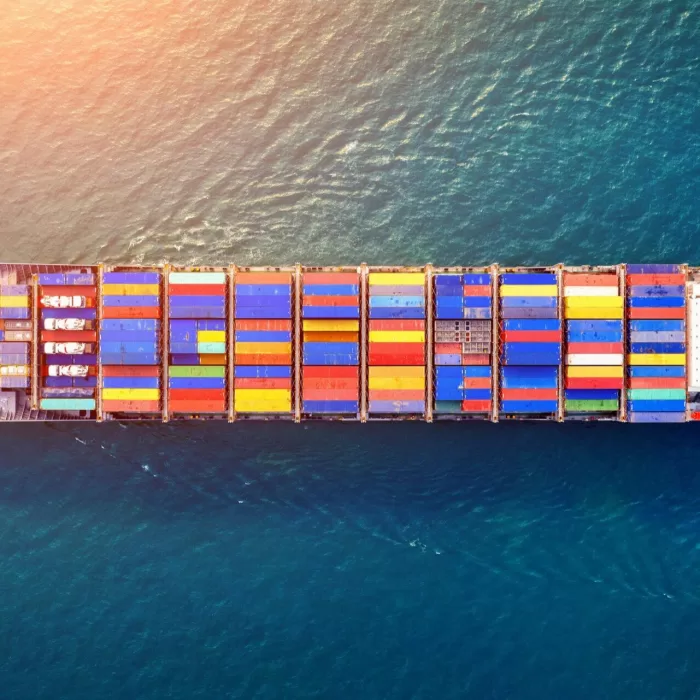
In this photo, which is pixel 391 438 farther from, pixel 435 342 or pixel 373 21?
pixel 373 21

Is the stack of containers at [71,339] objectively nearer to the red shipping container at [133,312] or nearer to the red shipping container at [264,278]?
the red shipping container at [133,312]

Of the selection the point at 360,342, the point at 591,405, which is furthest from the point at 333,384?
the point at 591,405

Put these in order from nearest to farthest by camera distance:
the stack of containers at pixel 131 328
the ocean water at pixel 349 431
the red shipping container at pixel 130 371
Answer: the stack of containers at pixel 131 328 → the red shipping container at pixel 130 371 → the ocean water at pixel 349 431

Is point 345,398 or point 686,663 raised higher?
point 345,398

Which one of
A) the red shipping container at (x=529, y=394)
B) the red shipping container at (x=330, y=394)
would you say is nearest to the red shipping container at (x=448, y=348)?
Result: the red shipping container at (x=529, y=394)

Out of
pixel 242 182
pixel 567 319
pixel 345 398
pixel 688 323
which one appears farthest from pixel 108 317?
pixel 688 323

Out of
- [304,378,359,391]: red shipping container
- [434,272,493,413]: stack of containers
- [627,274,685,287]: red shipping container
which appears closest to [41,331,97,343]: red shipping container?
[304,378,359,391]: red shipping container
